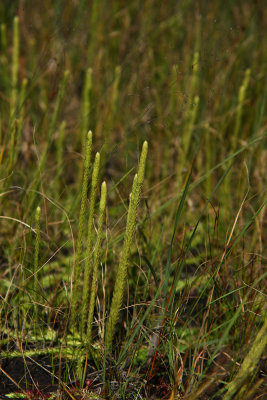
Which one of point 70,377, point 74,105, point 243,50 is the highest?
point 243,50

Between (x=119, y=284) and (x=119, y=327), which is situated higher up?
(x=119, y=284)

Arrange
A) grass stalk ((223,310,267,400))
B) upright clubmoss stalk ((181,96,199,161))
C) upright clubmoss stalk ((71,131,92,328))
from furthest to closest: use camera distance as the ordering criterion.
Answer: upright clubmoss stalk ((181,96,199,161)) < upright clubmoss stalk ((71,131,92,328)) < grass stalk ((223,310,267,400))

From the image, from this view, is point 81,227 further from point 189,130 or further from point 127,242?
point 189,130

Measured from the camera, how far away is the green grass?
1.21m

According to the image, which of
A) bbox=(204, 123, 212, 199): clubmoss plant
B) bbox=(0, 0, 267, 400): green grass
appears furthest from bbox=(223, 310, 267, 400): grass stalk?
bbox=(204, 123, 212, 199): clubmoss plant

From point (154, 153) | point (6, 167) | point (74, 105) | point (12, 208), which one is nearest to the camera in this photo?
point (6, 167)

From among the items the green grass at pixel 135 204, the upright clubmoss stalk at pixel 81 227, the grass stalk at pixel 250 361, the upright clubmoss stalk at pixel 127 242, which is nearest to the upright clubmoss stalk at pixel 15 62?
the green grass at pixel 135 204

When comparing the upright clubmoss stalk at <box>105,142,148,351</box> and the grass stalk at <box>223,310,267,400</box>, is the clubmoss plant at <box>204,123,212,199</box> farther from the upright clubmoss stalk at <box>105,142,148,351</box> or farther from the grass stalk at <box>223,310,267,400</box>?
the grass stalk at <box>223,310,267,400</box>

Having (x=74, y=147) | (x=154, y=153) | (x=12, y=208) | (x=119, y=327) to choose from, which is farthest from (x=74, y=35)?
(x=119, y=327)

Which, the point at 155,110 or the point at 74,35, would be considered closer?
the point at 155,110

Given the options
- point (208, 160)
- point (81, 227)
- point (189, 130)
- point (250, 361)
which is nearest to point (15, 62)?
point (189, 130)

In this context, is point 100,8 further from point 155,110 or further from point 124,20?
point 155,110

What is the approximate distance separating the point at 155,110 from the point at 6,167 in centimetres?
86

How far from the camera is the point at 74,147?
242 cm
